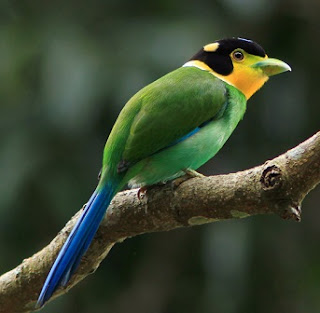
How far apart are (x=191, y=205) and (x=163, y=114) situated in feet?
1.66

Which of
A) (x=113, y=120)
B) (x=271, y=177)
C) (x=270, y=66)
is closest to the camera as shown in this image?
(x=271, y=177)

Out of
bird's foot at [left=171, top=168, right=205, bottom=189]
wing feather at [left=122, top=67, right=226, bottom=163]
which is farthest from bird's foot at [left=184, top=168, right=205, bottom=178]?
wing feather at [left=122, top=67, right=226, bottom=163]

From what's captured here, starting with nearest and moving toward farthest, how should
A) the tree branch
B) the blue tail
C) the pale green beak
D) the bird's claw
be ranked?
the tree branch < the blue tail < the bird's claw < the pale green beak

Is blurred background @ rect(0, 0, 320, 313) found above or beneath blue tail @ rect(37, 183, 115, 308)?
beneath

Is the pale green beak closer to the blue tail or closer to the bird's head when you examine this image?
the bird's head

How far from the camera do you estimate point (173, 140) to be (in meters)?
3.06

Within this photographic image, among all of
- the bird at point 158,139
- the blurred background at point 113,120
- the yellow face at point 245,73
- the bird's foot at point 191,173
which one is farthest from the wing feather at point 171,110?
the blurred background at point 113,120

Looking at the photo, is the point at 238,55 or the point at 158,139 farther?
the point at 238,55

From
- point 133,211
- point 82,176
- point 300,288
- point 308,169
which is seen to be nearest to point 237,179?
A: point 308,169

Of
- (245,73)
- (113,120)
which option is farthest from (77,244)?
(113,120)

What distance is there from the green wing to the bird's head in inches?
10.5

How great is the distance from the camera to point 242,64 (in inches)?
141

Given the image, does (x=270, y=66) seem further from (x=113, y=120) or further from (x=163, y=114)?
(x=113, y=120)

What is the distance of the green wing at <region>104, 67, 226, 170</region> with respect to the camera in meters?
3.00
